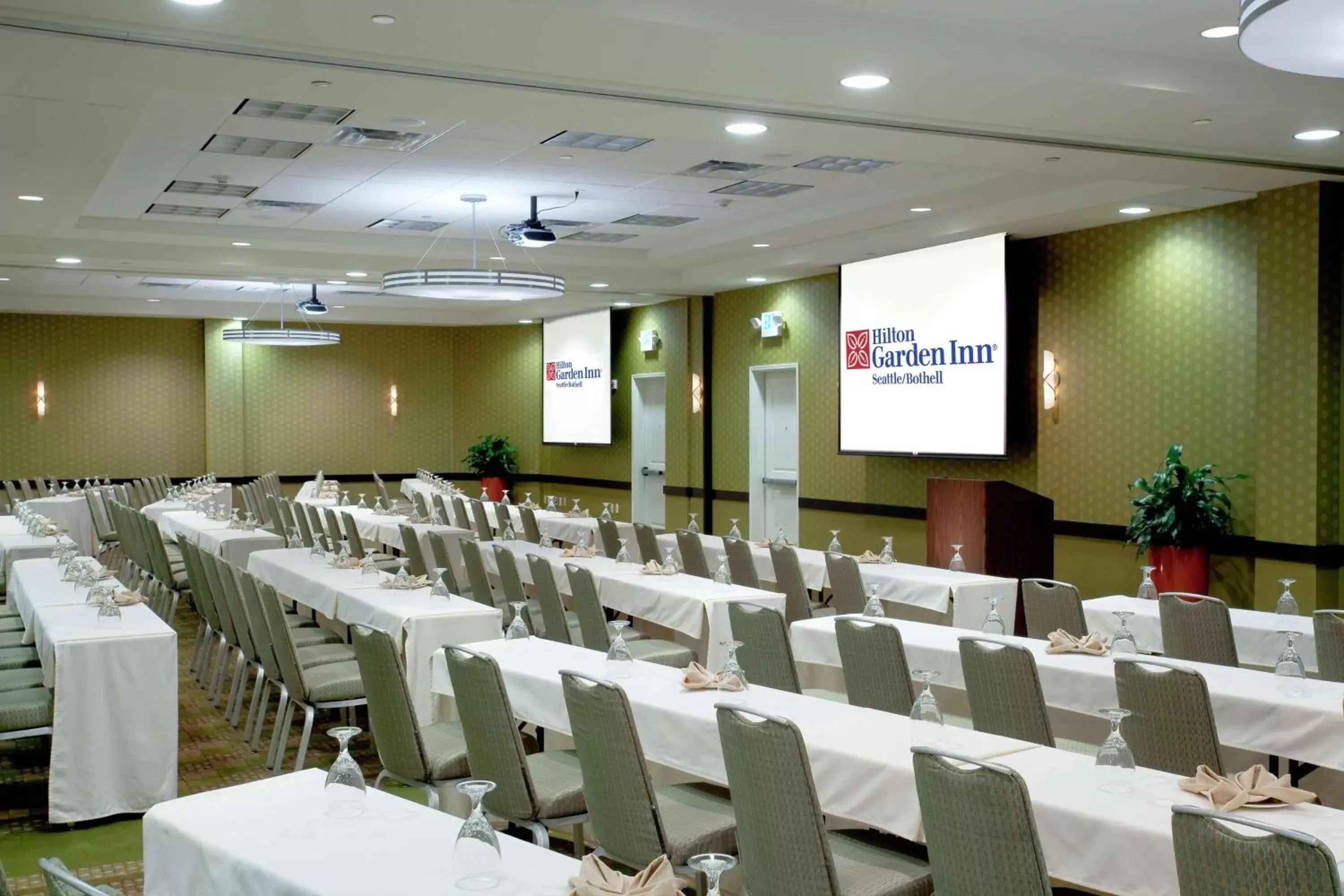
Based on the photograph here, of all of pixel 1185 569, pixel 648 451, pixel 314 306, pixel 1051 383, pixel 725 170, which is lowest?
pixel 1185 569

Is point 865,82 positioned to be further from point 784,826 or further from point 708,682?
point 784,826

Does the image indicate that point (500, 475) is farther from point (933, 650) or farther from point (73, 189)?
point (933, 650)

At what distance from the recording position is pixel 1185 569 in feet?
31.0

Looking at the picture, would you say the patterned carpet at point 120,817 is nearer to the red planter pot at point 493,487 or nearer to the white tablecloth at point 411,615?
the white tablecloth at point 411,615

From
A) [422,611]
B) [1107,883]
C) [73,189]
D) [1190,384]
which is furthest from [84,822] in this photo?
[1190,384]

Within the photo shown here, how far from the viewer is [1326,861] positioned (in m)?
2.42

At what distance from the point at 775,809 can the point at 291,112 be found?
6.26 meters

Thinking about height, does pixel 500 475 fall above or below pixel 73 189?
below

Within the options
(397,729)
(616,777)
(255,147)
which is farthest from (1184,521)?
Answer: (255,147)

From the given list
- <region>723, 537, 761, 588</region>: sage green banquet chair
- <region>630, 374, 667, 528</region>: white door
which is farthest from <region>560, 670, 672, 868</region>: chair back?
<region>630, 374, 667, 528</region>: white door

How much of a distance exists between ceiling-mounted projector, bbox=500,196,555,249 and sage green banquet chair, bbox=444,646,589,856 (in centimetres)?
675

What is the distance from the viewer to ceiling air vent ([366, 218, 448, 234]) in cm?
1245

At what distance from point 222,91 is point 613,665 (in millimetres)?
3538

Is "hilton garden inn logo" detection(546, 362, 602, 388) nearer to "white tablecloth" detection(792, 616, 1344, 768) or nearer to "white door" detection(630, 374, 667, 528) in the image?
"white door" detection(630, 374, 667, 528)
